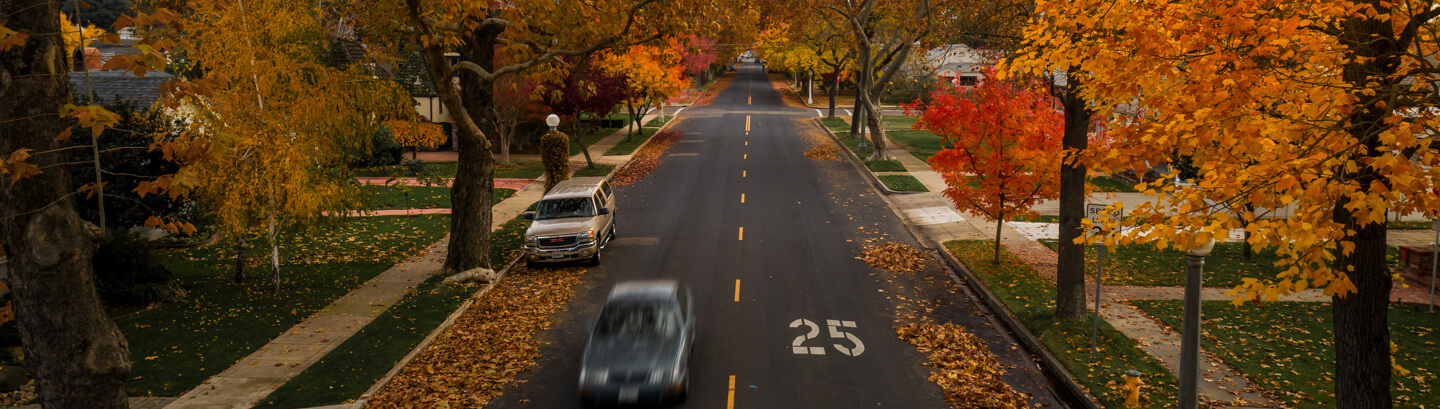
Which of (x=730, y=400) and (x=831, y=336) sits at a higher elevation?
(x=831, y=336)

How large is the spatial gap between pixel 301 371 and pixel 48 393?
6777 mm

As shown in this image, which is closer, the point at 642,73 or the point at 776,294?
the point at 776,294

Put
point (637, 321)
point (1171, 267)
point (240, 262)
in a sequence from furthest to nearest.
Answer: point (1171, 267) < point (240, 262) < point (637, 321)

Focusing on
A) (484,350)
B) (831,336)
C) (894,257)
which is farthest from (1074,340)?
(484,350)

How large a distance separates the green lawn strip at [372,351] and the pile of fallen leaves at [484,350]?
1.19 ft

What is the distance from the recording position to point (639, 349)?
1160 cm

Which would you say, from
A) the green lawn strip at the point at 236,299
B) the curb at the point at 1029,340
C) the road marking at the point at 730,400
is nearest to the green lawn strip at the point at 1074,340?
the curb at the point at 1029,340

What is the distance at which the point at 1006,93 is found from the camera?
1948cm

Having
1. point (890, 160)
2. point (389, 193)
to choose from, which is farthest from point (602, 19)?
point (890, 160)

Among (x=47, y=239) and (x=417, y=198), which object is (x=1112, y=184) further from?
(x=47, y=239)

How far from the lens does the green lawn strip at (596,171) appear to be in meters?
35.7

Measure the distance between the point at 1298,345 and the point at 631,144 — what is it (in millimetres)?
36089

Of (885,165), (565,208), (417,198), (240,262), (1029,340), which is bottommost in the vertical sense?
(1029,340)

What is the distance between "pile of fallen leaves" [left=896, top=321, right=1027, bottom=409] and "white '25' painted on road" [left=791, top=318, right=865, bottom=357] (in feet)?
3.06
